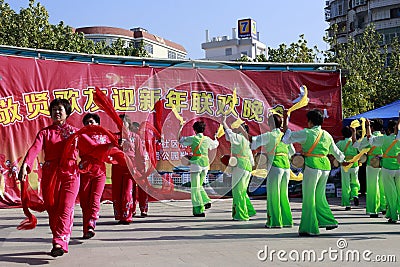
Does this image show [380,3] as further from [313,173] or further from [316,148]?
[313,173]

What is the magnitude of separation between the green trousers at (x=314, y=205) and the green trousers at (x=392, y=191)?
5.55 ft

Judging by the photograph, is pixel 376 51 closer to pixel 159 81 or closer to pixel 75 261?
pixel 159 81

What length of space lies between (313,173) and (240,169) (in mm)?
1918

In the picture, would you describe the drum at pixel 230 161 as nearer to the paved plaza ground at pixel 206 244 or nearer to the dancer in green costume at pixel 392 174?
the paved plaza ground at pixel 206 244

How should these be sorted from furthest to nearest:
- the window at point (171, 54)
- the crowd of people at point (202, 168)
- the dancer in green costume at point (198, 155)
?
1. the window at point (171, 54)
2. the dancer in green costume at point (198, 155)
3. the crowd of people at point (202, 168)

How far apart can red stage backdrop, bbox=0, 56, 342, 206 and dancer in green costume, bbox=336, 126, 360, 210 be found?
189 centimetres

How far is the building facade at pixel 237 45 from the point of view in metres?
71.0

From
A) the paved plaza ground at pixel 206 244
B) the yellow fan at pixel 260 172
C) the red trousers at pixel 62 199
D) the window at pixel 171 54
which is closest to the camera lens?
the paved plaza ground at pixel 206 244

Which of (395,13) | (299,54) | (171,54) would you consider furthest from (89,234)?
(171,54)

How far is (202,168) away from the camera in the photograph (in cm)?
913

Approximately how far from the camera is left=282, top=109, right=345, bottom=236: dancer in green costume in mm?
7027

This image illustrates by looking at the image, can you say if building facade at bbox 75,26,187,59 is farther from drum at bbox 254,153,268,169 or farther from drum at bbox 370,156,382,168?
drum at bbox 370,156,382,168

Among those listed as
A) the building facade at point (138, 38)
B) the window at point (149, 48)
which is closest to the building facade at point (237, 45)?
the building facade at point (138, 38)

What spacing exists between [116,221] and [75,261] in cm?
362
